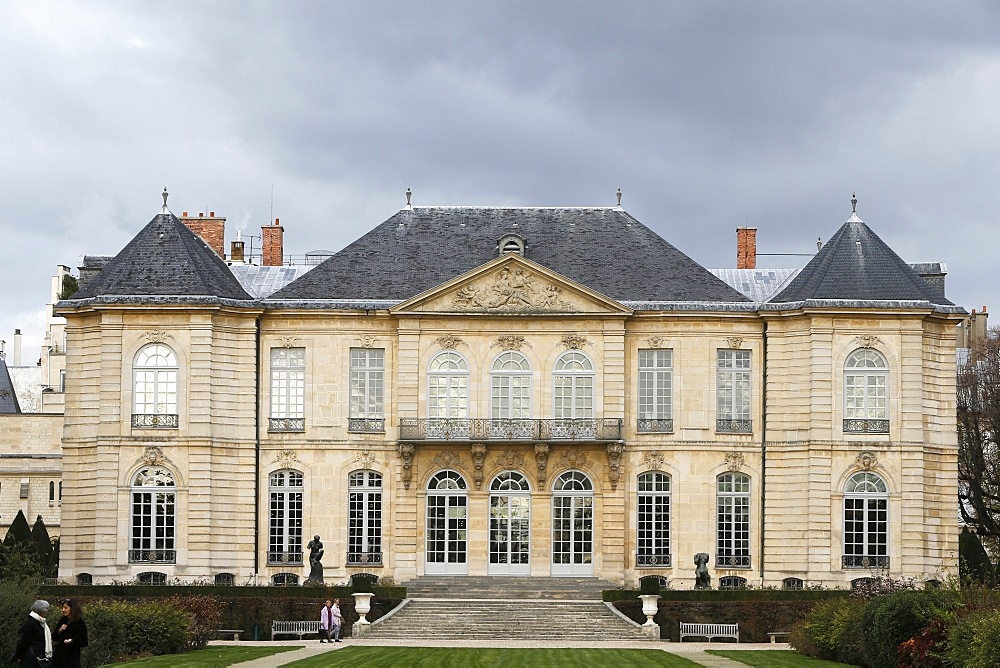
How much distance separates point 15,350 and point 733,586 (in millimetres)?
48108

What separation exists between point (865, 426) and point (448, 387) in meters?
10.3

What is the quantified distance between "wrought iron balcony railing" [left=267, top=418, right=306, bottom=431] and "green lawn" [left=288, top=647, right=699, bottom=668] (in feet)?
39.2

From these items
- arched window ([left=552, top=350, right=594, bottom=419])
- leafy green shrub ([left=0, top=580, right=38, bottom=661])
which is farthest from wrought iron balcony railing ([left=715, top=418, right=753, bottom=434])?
leafy green shrub ([left=0, top=580, right=38, bottom=661])

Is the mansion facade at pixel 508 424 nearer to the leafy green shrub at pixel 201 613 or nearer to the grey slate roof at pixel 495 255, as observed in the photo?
the grey slate roof at pixel 495 255

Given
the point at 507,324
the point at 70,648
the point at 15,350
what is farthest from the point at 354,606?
the point at 15,350

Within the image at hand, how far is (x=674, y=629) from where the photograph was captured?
36.9 metres

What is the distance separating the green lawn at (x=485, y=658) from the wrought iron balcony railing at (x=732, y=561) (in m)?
10.7

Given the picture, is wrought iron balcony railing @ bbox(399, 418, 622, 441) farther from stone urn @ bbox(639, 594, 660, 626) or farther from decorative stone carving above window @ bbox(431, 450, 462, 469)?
stone urn @ bbox(639, 594, 660, 626)

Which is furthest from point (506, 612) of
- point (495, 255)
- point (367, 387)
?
point (495, 255)

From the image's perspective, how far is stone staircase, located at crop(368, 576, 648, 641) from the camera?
3625cm

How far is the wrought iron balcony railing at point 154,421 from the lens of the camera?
141 ft

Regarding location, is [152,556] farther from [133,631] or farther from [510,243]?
[133,631]

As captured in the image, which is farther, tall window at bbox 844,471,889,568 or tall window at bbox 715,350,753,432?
tall window at bbox 715,350,753,432

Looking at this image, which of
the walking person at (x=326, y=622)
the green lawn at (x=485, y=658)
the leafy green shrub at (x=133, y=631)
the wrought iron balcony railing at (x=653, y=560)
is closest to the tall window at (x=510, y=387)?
the wrought iron balcony railing at (x=653, y=560)
